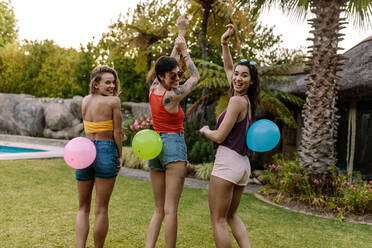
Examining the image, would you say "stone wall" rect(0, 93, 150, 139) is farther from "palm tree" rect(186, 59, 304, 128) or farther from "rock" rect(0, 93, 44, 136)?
"palm tree" rect(186, 59, 304, 128)

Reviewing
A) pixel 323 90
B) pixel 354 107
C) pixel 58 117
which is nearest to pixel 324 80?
pixel 323 90

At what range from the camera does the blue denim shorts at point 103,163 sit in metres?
2.75

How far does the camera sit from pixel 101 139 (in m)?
2.77

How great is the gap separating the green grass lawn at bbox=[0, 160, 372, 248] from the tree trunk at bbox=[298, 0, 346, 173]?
4.27 ft

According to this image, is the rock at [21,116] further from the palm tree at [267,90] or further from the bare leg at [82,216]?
the bare leg at [82,216]

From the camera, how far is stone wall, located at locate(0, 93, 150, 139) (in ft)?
52.2

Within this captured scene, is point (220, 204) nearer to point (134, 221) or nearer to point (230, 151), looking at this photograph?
point (230, 151)

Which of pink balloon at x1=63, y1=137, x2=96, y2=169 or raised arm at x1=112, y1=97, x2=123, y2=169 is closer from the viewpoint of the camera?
pink balloon at x1=63, y1=137, x2=96, y2=169

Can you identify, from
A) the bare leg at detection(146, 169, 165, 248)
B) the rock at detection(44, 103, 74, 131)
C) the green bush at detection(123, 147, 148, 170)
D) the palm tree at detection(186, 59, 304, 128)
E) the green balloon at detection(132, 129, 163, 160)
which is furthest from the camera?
the rock at detection(44, 103, 74, 131)

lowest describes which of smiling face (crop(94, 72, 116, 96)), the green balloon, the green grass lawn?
the green grass lawn

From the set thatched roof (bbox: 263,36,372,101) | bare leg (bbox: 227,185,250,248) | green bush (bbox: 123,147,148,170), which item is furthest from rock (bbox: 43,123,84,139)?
bare leg (bbox: 227,185,250,248)

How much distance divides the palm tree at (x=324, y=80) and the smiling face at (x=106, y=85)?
4.41 metres

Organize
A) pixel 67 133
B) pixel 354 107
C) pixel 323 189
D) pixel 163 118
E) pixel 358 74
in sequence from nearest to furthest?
pixel 163 118 → pixel 323 189 → pixel 358 74 → pixel 354 107 → pixel 67 133

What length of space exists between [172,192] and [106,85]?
3.65ft
